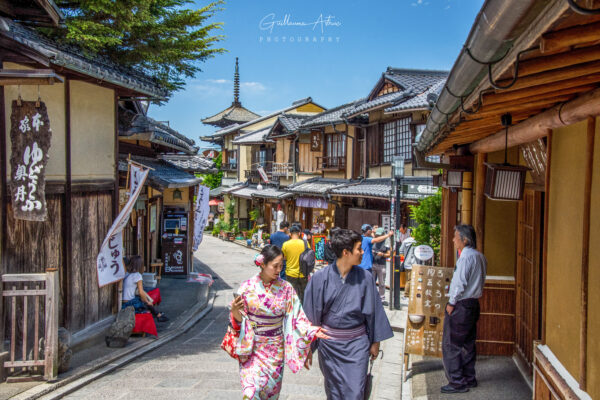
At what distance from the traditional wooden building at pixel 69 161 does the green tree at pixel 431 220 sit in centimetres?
775

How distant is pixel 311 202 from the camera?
28.2 metres

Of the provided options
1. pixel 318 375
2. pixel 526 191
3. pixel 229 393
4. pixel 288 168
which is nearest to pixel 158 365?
pixel 229 393

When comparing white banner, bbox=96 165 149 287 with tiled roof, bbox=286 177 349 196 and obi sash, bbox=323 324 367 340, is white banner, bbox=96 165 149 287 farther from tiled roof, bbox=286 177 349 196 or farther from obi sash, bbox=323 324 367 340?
tiled roof, bbox=286 177 349 196

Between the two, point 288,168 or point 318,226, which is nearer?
point 318,226

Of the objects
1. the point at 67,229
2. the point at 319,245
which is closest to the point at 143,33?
the point at 67,229

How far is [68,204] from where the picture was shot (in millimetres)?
9531

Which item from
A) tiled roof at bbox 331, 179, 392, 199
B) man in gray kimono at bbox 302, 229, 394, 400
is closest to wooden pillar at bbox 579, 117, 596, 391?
man in gray kimono at bbox 302, 229, 394, 400

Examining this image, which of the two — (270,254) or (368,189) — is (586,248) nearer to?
(270,254)

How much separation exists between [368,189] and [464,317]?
586 inches

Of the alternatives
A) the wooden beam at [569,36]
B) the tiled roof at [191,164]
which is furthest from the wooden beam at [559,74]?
the tiled roof at [191,164]

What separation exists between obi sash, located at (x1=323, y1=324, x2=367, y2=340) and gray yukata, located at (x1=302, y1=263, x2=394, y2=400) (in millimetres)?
31

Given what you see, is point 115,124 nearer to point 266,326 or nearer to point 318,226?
point 266,326

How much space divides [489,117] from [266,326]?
10.6 ft

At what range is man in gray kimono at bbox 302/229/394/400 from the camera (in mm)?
5500
